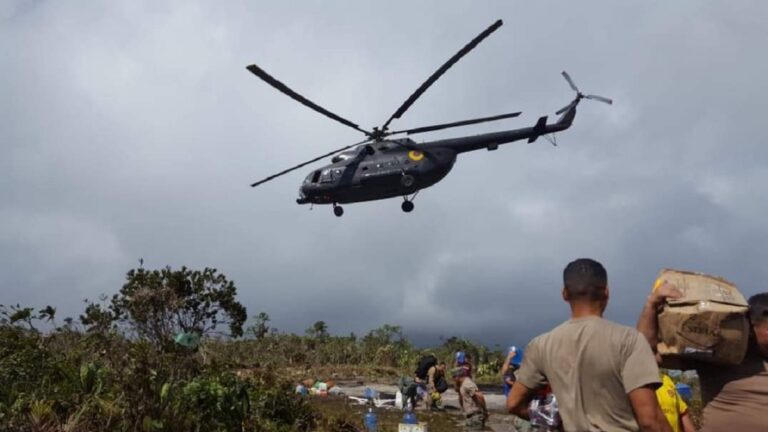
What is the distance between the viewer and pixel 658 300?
128 inches

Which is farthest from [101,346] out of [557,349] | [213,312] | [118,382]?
[213,312]

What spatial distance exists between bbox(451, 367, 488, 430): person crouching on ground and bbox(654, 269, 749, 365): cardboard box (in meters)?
8.17

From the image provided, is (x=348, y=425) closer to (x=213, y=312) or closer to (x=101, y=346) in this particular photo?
(x=101, y=346)

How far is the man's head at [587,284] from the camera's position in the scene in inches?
121

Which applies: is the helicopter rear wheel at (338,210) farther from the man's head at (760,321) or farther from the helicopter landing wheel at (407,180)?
the man's head at (760,321)

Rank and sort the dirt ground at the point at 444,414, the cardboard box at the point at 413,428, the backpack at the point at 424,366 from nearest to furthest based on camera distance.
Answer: the cardboard box at the point at 413,428 → the dirt ground at the point at 444,414 → the backpack at the point at 424,366

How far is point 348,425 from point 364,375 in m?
14.1

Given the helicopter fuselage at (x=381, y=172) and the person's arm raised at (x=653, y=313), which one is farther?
the helicopter fuselage at (x=381, y=172)

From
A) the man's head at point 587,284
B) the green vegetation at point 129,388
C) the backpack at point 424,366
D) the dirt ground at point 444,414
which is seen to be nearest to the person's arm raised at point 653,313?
the man's head at point 587,284

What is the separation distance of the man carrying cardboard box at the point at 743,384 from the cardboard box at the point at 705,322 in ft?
A: 0.53

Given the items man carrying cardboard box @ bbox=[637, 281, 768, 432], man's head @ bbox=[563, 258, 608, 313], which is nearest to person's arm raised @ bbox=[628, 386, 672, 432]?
man's head @ bbox=[563, 258, 608, 313]

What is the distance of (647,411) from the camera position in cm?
275

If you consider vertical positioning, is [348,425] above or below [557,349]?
below

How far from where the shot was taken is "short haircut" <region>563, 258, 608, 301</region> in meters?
3.08
